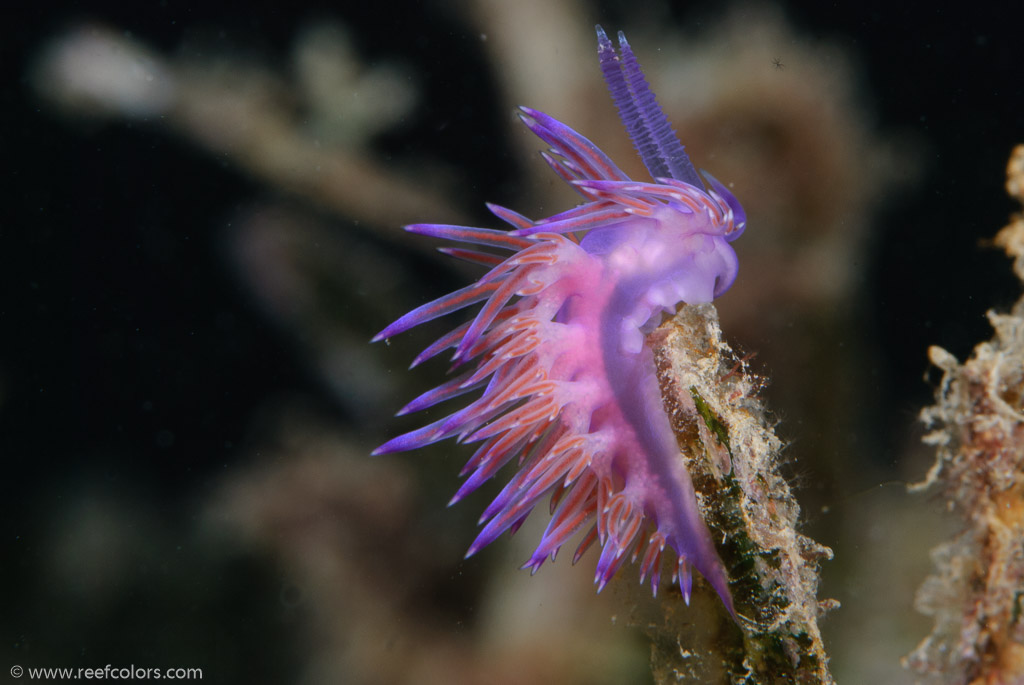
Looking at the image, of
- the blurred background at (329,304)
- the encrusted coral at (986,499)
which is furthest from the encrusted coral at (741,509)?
the blurred background at (329,304)

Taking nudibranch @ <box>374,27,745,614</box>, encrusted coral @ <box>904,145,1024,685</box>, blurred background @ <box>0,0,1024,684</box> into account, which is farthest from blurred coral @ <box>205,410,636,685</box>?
encrusted coral @ <box>904,145,1024,685</box>

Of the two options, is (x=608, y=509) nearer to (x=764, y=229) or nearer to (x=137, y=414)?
(x=764, y=229)

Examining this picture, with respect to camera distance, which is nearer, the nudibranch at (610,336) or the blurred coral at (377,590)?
the nudibranch at (610,336)

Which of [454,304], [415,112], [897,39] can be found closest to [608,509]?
[454,304]

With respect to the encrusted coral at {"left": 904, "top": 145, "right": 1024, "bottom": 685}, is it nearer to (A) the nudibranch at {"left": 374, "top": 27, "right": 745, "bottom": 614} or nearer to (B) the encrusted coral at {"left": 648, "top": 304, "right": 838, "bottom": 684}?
(B) the encrusted coral at {"left": 648, "top": 304, "right": 838, "bottom": 684}

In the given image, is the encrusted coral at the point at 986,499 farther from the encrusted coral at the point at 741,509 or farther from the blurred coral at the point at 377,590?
the blurred coral at the point at 377,590

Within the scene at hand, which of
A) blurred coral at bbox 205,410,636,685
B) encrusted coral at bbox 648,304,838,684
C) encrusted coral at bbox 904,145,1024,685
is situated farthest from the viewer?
blurred coral at bbox 205,410,636,685

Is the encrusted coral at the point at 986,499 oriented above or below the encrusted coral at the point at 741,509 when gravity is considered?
above
